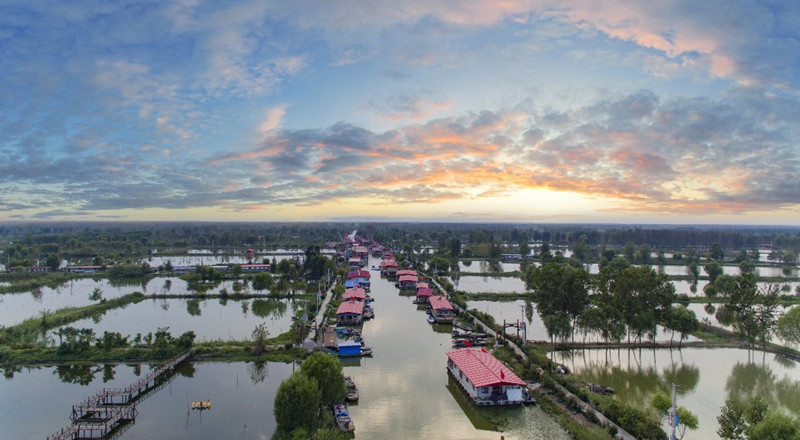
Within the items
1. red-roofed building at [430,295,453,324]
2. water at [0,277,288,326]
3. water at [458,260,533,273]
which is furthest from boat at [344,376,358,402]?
water at [458,260,533,273]

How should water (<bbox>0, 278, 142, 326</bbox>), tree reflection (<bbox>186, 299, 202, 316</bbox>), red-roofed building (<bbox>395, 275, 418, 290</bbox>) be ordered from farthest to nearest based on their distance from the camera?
red-roofed building (<bbox>395, 275, 418, 290</bbox>) → tree reflection (<bbox>186, 299, 202, 316</bbox>) → water (<bbox>0, 278, 142, 326</bbox>)

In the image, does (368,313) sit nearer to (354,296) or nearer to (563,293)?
(354,296)

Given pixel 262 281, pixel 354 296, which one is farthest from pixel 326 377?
pixel 262 281

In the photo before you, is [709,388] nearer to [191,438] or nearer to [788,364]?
[788,364]

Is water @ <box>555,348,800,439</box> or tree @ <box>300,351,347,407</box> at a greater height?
tree @ <box>300,351,347,407</box>

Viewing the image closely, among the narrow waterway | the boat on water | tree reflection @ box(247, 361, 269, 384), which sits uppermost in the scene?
the boat on water

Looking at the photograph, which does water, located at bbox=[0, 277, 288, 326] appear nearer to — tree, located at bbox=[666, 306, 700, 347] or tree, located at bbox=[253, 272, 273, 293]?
tree, located at bbox=[253, 272, 273, 293]
